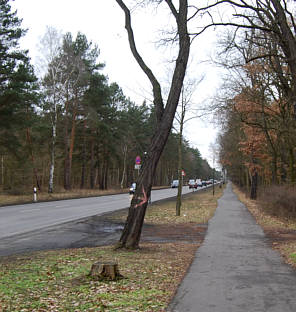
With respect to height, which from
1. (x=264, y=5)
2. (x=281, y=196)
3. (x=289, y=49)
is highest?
(x=264, y=5)

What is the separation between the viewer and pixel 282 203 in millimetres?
17969

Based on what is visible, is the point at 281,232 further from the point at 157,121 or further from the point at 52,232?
the point at 52,232

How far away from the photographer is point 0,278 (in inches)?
254

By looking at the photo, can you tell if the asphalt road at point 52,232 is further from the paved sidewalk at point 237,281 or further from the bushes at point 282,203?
the bushes at point 282,203

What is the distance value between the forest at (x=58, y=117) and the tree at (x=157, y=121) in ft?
52.1

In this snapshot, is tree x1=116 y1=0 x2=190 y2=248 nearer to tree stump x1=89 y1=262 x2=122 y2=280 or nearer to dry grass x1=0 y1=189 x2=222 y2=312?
dry grass x1=0 y1=189 x2=222 y2=312

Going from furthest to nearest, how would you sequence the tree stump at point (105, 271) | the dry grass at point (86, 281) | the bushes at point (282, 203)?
the bushes at point (282, 203), the tree stump at point (105, 271), the dry grass at point (86, 281)

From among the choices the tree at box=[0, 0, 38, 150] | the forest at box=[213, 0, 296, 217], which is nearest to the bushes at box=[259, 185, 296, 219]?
the forest at box=[213, 0, 296, 217]

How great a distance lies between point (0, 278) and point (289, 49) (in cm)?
922

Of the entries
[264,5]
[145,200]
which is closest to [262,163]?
[264,5]

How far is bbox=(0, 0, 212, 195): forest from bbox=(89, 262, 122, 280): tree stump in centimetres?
1992

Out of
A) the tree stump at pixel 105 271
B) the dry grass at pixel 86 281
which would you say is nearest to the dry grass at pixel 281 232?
the dry grass at pixel 86 281

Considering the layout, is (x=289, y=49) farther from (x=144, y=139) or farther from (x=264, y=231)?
(x=144, y=139)

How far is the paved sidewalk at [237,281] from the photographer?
17.3 ft
